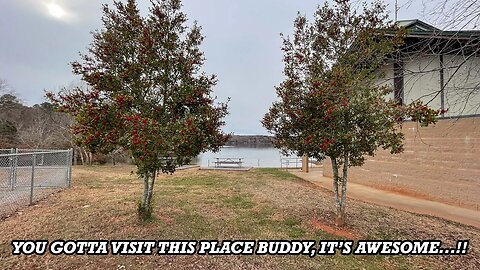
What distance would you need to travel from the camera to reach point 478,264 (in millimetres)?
4105

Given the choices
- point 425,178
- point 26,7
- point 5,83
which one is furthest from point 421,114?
point 5,83

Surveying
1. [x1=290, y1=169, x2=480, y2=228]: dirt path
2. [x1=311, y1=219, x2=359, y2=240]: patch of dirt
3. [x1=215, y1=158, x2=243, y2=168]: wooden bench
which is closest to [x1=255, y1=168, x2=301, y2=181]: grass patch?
[x1=290, y1=169, x2=480, y2=228]: dirt path

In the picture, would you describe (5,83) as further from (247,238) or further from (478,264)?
(478,264)

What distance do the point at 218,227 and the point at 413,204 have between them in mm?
5915

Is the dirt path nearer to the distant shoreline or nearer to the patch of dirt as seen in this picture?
the patch of dirt

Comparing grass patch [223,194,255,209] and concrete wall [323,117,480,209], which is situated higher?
concrete wall [323,117,480,209]

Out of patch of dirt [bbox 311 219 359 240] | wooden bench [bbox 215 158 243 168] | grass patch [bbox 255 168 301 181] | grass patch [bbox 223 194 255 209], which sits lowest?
patch of dirt [bbox 311 219 359 240]

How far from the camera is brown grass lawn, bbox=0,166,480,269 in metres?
3.69

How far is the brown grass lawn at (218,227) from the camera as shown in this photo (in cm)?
369

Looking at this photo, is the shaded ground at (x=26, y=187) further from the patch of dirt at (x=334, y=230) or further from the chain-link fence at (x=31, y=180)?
the patch of dirt at (x=334, y=230)

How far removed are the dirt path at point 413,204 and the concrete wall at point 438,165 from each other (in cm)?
36

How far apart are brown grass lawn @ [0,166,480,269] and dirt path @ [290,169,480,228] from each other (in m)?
0.62

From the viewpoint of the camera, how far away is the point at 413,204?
780cm

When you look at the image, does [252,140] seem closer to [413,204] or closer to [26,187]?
[413,204]
